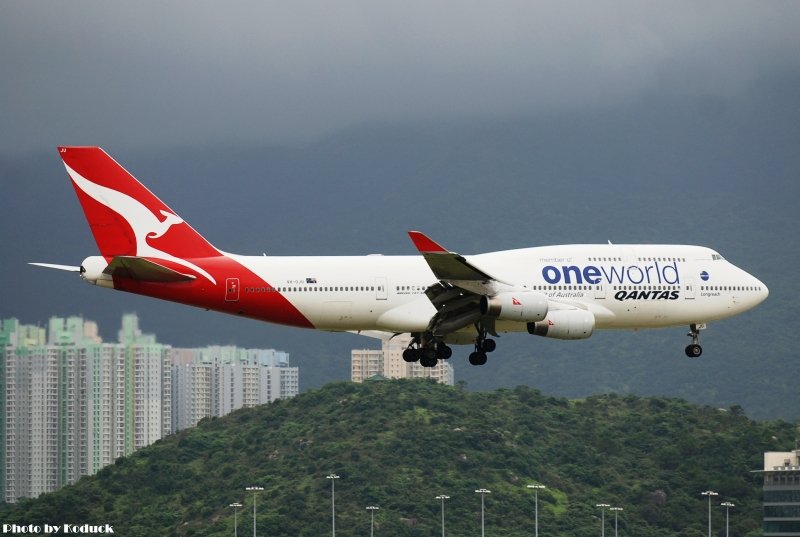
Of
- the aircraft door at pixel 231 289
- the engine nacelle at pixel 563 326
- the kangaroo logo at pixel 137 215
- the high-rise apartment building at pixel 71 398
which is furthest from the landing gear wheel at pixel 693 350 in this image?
the high-rise apartment building at pixel 71 398

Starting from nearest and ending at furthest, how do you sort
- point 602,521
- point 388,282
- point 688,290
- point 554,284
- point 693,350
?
point 388,282 < point 554,284 < point 688,290 < point 693,350 < point 602,521

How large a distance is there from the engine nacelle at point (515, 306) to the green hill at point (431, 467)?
193ft

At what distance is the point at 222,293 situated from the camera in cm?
6500

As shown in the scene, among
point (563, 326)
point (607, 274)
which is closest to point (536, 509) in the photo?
point (607, 274)

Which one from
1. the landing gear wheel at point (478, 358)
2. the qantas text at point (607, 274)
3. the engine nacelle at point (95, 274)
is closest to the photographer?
the engine nacelle at point (95, 274)

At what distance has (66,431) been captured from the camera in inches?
7087

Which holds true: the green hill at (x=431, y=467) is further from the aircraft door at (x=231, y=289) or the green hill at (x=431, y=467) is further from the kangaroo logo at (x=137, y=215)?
the aircraft door at (x=231, y=289)

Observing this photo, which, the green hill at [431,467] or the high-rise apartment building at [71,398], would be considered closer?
the green hill at [431,467]

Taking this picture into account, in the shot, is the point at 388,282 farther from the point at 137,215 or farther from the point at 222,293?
the point at 137,215

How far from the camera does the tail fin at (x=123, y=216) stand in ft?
218

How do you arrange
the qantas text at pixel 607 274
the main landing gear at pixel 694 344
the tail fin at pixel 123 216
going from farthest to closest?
the main landing gear at pixel 694 344 → the qantas text at pixel 607 274 → the tail fin at pixel 123 216

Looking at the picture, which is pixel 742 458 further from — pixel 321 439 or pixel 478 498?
pixel 321 439

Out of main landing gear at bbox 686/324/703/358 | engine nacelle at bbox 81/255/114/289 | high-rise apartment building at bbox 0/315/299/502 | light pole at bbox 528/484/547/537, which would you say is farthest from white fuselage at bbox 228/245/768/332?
high-rise apartment building at bbox 0/315/299/502

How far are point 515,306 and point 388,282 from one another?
5998mm
